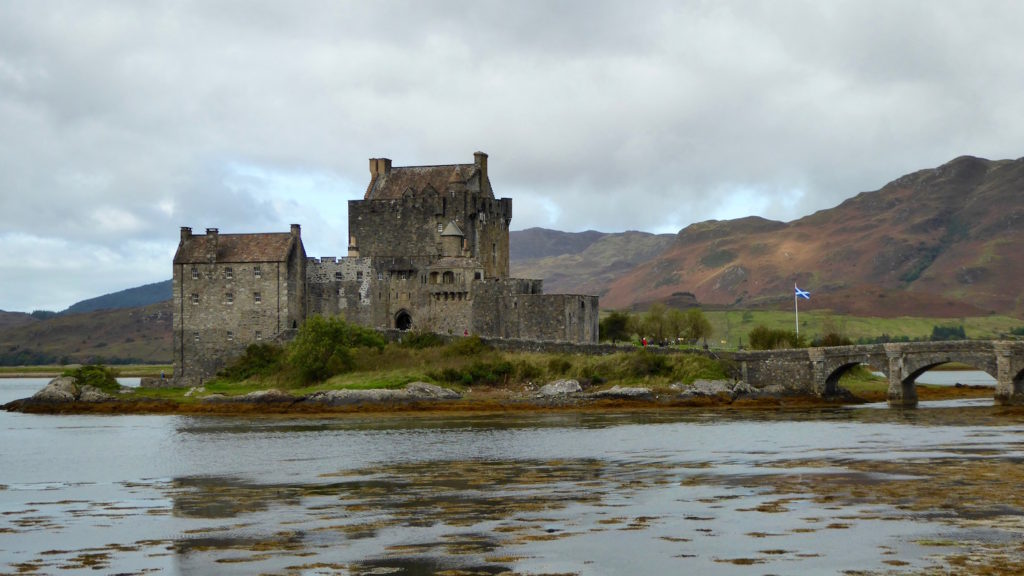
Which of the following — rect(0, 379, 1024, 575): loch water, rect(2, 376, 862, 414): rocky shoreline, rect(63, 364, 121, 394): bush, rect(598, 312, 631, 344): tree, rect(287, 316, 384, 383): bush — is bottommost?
rect(0, 379, 1024, 575): loch water

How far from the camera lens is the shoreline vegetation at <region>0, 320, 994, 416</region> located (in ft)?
227

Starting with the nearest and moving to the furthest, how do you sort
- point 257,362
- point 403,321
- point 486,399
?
point 486,399
point 257,362
point 403,321

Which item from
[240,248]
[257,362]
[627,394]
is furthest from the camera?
[240,248]

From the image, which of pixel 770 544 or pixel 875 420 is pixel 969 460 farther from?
pixel 875 420

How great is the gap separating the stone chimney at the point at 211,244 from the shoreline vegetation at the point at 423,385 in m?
7.10

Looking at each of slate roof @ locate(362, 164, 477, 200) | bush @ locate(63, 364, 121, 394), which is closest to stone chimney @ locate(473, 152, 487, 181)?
slate roof @ locate(362, 164, 477, 200)

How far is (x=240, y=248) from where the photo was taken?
81812 mm

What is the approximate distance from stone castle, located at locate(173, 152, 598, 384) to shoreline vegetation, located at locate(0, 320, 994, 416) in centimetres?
313

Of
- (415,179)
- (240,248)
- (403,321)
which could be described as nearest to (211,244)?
(240,248)

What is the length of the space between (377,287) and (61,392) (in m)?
21.3

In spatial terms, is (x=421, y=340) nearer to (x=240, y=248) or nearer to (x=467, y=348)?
(x=467, y=348)

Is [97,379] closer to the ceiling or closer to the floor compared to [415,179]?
closer to the floor

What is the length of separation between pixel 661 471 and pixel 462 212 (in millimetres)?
49705

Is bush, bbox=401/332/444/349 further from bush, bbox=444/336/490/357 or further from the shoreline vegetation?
bush, bbox=444/336/490/357
